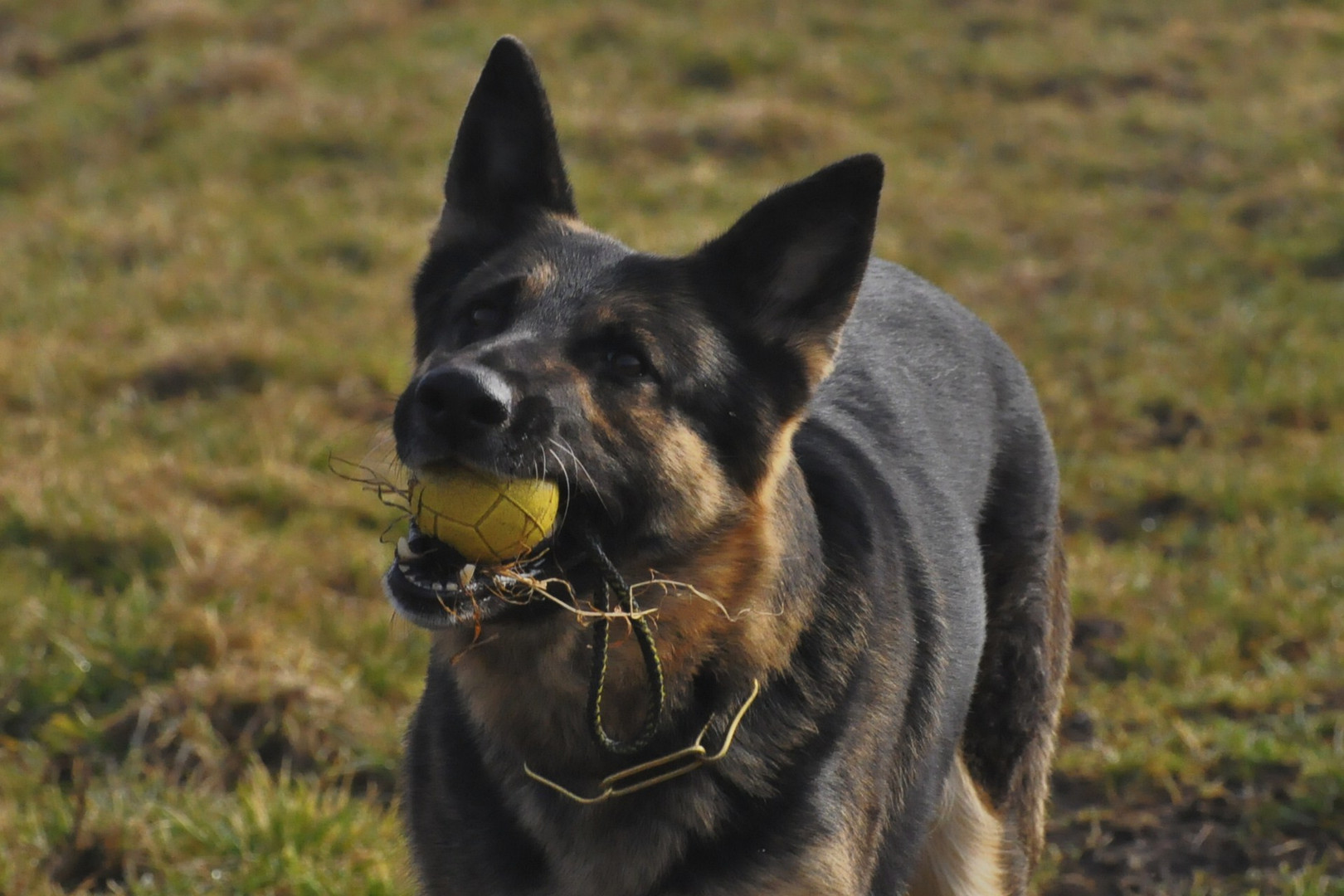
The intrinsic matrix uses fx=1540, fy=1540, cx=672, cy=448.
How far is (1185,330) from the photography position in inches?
367

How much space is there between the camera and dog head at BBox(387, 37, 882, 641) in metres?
2.89

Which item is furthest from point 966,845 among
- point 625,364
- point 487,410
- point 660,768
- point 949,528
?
point 487,410

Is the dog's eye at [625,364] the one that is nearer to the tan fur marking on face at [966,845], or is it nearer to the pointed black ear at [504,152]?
the pointed black ear at [504,152]

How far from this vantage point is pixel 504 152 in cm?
379

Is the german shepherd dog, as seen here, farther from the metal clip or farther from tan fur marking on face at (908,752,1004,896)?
tan fur marking on face at (908,752,1004,896)

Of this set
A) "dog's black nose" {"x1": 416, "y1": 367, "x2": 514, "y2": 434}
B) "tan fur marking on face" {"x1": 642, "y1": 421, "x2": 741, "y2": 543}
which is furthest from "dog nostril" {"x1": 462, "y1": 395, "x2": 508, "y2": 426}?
→ "tan fur marking on face" {"x1": 642, "y1": 421, "x2": 741, "y2": 543}

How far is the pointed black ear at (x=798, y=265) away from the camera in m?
3.46

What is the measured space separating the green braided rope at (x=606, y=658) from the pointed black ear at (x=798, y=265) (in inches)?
28.2

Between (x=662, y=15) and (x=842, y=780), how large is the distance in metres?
12.6

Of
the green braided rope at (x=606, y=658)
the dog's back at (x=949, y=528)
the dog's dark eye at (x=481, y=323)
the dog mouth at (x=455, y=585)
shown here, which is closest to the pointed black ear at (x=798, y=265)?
the dog's back at (x=949, y=528)

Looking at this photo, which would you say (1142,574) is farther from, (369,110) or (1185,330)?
(369,110)

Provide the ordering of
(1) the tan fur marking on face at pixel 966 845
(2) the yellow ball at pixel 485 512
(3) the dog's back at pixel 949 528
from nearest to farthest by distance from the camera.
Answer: (2) the yellow ball at pixel 485 512 → (3) the dog's back at pixel 949 528 → (1) the tan fur marking on face at pixel 966 845

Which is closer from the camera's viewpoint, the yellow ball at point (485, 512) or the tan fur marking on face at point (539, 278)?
the yellow ball at point (485, 512)

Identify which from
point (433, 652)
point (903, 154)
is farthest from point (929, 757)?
point (903, 154)
